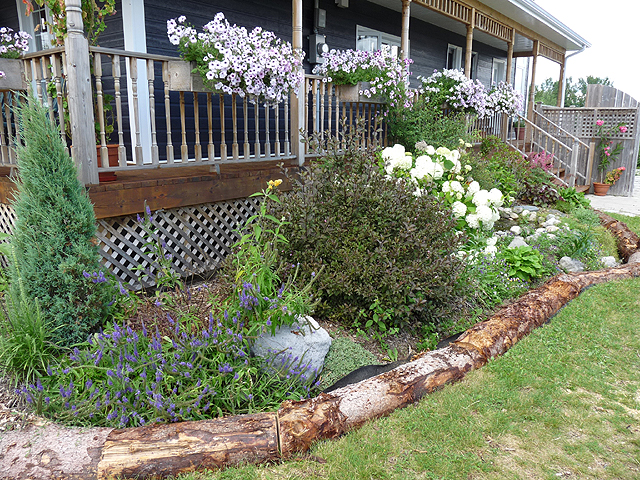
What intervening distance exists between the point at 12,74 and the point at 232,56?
190 centimetres

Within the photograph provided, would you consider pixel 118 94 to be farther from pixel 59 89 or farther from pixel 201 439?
pixel 201 439

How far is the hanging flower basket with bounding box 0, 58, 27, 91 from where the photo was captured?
4461 mm

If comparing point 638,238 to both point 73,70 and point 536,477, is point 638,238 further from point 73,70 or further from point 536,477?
point 73,70

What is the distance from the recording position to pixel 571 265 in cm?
572

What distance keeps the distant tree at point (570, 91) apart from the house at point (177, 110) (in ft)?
45.4

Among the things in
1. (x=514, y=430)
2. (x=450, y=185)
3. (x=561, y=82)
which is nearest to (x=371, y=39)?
(x=450, y=185)

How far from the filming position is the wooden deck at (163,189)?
13.8 ft

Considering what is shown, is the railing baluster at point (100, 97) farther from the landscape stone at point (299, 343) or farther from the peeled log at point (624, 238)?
the peeled log at point (624, 238)

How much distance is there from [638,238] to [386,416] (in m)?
5.62

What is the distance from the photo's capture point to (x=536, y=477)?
2.37m

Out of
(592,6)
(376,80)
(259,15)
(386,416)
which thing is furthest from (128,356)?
(592,6)

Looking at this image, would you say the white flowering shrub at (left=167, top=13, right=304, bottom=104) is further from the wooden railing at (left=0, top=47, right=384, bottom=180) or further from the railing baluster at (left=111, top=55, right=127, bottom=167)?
the railing baluster at (left=111, top=55, right=127, bottom=167)

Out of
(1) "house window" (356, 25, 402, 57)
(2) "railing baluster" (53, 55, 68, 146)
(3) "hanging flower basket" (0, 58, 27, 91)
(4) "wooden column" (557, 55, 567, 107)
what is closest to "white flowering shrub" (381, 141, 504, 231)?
(2) "railing baluster" (53, 55, 68, 146)

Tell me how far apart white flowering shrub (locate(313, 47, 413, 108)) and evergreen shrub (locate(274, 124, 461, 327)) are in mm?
2829
